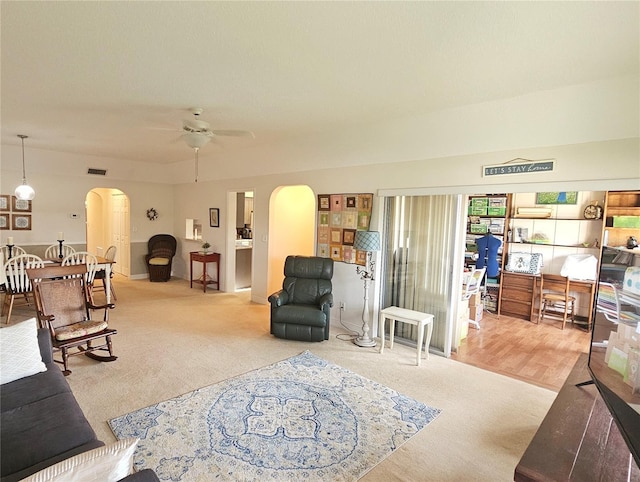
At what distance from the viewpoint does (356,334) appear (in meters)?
4.88

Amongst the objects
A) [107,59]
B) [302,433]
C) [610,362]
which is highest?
[107,59]

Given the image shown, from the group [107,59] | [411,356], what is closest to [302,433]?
[411,356]

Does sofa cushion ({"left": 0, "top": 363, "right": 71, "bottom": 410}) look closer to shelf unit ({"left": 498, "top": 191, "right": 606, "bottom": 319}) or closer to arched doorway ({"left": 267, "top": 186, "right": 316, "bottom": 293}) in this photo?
arched doorway ({"left": 267, "top": 186, "right": 316, "bottom": 293})

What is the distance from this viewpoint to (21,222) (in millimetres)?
6695

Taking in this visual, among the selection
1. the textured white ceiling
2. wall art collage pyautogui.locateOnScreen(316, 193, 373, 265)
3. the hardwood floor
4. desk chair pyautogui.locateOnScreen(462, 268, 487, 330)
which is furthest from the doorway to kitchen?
the hardwood floor

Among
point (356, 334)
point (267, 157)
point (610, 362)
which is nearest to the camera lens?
point (610, 362)

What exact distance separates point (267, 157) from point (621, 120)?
4.49 m

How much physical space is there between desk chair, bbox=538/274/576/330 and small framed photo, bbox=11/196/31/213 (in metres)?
9.22

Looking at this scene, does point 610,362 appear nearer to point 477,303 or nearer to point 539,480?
point 539,480

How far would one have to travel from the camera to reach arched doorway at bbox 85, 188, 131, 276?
834cm

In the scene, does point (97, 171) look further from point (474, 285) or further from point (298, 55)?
point (474, 285)

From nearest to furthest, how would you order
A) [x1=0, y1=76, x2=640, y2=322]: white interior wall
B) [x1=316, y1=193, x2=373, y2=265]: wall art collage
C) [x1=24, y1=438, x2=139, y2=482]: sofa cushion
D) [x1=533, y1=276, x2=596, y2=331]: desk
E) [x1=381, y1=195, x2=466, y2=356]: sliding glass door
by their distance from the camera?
[x1=24, y1=438, x2=139, y2=482]: sofa cushion < [x1=0, y1=76, x2=640, y2=322]: white interior wall < [x1=381, y1=195, x2=466, y2=356]: sliding glass door < [x1=316, y1=193, x2=373, y2=265]: wall art collage < [x1=533, y1=276, x2=596, y2=331]: desk

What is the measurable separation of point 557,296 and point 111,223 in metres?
9.87

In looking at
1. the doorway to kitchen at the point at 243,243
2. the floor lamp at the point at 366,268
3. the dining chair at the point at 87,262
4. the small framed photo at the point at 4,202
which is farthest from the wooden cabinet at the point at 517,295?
the small framed photo at the point at 4,202
